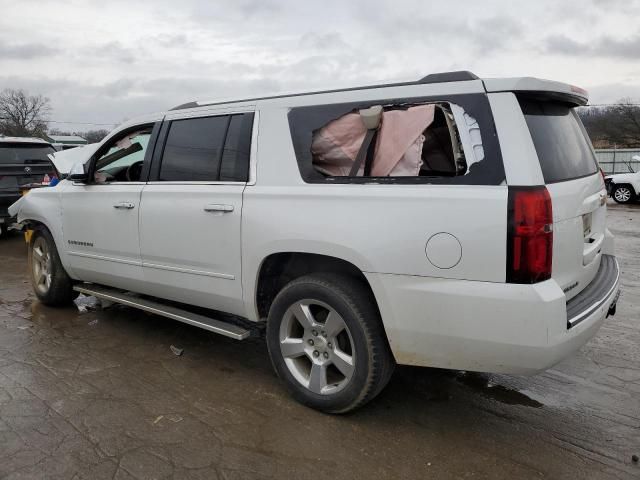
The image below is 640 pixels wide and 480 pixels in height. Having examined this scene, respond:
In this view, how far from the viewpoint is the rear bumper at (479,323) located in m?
2.49

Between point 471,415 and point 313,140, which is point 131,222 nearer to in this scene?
point 313,140

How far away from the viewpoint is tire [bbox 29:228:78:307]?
530 centimetres

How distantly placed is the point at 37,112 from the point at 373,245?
273 feet

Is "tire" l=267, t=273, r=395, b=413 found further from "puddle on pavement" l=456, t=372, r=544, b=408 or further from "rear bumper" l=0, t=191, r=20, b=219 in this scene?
"rear bumper" l=0, t=191, r=20, b=219

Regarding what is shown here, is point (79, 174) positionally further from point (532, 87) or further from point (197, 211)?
point (532, 87)

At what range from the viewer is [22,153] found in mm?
10055

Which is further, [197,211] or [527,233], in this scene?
[197,211]

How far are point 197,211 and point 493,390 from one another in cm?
243

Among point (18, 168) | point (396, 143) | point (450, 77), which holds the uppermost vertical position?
point (450, 77)

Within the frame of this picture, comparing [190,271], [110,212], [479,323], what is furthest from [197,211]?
[479,323]

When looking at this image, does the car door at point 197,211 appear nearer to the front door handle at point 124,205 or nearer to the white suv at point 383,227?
the white suv at point 383,227

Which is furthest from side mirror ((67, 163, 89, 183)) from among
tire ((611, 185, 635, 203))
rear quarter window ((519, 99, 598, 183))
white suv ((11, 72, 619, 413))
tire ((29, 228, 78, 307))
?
tire ((611, 185, 635, 203))

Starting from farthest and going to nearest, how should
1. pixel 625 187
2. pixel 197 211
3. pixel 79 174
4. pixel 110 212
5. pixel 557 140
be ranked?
pixel 625 187, pixel 79 174, pixel 110 212, pixel 197 211, pixel 557 140

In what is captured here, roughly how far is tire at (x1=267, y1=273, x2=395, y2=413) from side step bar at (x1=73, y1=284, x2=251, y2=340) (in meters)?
0.34
